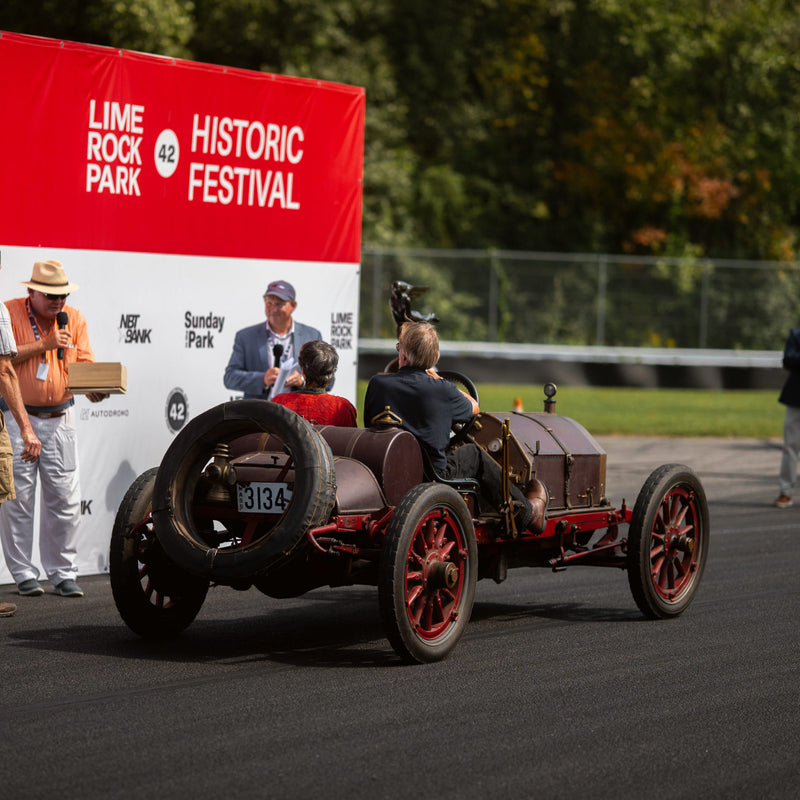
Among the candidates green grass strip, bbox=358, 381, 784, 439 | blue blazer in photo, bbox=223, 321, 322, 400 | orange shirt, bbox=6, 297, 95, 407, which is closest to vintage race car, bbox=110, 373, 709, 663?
orange shirt, bbox=6, 297, 95, 407

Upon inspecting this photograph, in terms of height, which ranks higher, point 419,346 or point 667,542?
point 419,346

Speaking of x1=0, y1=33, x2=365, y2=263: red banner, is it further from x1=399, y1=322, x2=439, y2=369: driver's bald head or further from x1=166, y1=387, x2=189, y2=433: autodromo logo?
x1=399, y1=322, x2=439, y2=369: driver's bald head

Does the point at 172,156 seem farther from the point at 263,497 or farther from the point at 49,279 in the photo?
the point at 263,497

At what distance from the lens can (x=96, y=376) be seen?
9.13 m

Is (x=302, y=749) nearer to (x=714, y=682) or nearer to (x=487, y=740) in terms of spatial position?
(x=487, y=740)

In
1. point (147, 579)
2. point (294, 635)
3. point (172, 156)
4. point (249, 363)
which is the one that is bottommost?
point (294, 635)

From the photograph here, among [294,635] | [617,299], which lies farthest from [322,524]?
[617,299]

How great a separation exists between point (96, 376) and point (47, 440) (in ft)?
1.64

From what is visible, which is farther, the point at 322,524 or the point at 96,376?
the point at 96,376

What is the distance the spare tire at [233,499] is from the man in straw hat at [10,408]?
5.19 ft

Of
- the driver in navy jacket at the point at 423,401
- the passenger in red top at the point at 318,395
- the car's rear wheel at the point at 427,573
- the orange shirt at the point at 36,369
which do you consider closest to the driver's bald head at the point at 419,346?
the driver in navy jacket at the point at 423,401

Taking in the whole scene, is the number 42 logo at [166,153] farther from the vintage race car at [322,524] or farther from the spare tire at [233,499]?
the spare tire at [233,499]

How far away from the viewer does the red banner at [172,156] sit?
944cm

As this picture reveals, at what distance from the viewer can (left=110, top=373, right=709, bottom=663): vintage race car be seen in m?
6.90
